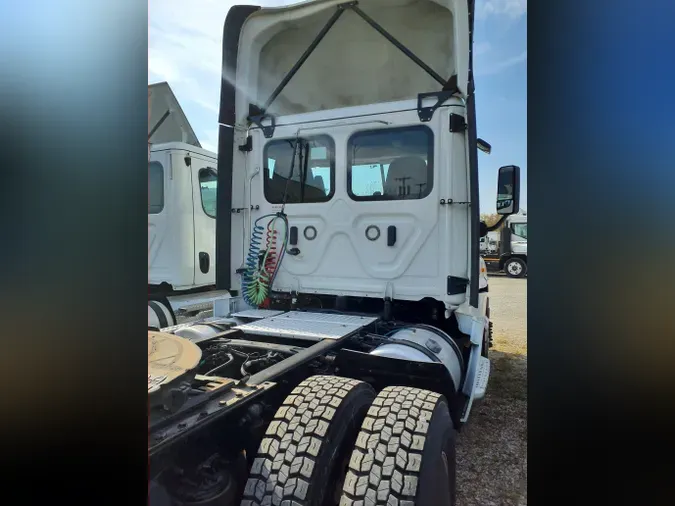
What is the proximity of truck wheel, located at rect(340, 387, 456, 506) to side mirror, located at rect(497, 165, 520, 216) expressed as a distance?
1530 millimetres

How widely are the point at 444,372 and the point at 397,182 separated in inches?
66.0

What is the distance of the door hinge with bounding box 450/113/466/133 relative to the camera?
126 inches

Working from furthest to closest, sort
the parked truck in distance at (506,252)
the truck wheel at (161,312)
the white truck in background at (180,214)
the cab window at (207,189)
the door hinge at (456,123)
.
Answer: the parked truck in distance at (506,252), the cab window at (207,189), the white truck in background at (180,214), the truck wheel at (161,312), the door hinge at (456,123)

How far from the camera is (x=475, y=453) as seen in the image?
3.31m

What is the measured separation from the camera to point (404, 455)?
1.56 m

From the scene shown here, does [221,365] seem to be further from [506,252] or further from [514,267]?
[506,252]

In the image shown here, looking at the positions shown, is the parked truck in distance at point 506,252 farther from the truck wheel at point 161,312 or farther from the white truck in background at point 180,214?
the truck wheel at point 161,312

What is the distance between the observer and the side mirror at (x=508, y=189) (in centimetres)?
285

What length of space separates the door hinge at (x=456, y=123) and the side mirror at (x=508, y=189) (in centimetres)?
50

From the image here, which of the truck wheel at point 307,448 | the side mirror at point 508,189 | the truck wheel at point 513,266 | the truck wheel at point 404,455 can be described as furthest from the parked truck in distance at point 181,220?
the truck wheel at point 513,266

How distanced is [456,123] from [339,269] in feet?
4.68

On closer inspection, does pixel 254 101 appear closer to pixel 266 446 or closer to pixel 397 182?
pixel 397 182

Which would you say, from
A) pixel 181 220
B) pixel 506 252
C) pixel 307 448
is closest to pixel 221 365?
pixel 307 448
